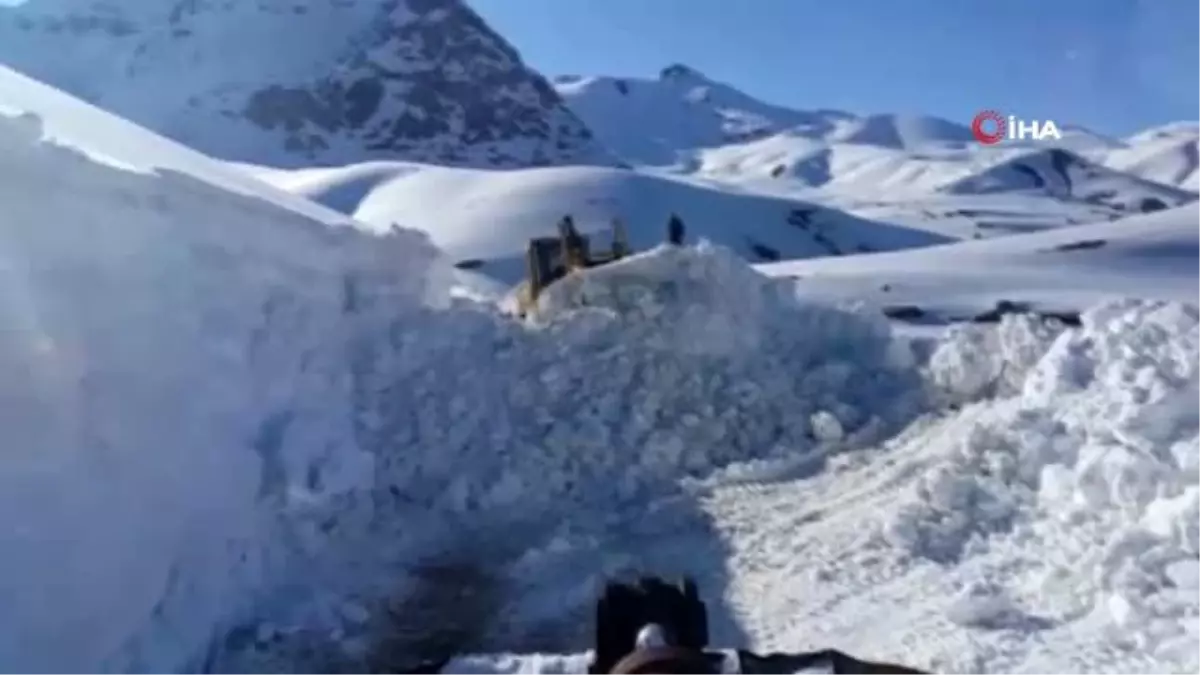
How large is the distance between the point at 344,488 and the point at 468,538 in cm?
69

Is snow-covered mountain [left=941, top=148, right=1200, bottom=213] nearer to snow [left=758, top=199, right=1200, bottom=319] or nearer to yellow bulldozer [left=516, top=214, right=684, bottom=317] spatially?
snow [left=758, top=199, right=1200, bottom=319]

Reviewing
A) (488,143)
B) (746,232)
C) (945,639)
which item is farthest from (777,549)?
(488,143)

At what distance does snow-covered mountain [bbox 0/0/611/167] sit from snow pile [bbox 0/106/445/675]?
105004 mm

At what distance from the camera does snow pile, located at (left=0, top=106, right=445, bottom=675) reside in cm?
482

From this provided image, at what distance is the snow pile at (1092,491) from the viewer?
4660mm

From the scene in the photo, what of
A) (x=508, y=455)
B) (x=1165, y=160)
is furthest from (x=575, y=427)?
(x=1165, y=160)

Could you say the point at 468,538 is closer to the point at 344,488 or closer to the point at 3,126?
the point at 344,488

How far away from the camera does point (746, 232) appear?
45.4 m

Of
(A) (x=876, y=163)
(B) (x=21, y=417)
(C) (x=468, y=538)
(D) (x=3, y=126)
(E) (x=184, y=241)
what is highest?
(A) (x=876, y=163)

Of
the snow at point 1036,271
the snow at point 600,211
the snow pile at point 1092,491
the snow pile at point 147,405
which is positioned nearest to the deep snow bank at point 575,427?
the snow pile at point 147,405

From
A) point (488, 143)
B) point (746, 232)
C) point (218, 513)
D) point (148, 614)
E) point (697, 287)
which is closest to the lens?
point (148, 614)

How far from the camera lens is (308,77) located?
13762cm

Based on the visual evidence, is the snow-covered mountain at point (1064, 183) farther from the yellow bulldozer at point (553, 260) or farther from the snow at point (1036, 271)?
the yellow bulldozer at point (553, 260)

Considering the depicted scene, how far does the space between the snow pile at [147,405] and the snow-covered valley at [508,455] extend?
0.02m
